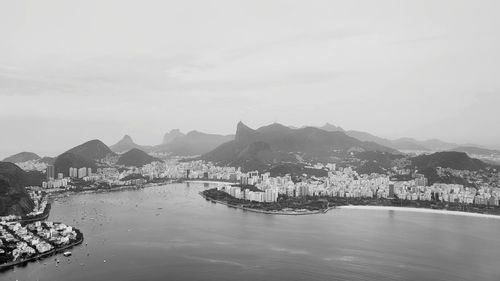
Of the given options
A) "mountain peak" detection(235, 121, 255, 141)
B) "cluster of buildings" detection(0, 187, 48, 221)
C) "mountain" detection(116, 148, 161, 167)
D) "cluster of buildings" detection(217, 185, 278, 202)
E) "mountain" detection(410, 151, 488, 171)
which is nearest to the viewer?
"cluster of buildings" detection(0, 187, 48, 221)

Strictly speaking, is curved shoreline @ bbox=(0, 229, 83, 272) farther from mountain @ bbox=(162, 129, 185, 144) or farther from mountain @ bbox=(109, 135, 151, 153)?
mountain @ bbox=(162, 129, 185, 144)

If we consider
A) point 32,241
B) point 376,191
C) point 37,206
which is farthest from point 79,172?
point 376,191

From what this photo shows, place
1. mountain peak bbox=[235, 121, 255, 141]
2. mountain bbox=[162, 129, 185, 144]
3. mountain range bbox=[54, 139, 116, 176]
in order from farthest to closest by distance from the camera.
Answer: mountain bbox=[162, 129, 185, 144] → mountain peak bbox=[235, 121, 255, 141] → mountain range bbox=[54, 139, 116, 176]

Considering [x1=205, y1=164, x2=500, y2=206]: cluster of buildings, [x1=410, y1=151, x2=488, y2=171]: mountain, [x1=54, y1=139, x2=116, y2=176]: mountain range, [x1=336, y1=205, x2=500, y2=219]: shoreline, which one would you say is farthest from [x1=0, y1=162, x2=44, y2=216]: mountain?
[x1=410, y1=151, x2=488, y2=171]: mountain

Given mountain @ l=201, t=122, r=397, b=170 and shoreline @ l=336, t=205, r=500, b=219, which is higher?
mountain @ l=201, t=122, r=397, b=170

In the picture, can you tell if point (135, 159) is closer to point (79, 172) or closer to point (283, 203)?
point (79, 172)

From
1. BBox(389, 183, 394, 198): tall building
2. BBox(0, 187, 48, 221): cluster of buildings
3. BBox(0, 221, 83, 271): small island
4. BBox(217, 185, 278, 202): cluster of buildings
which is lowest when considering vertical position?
BBox(0, 221, 83, 271): small island
